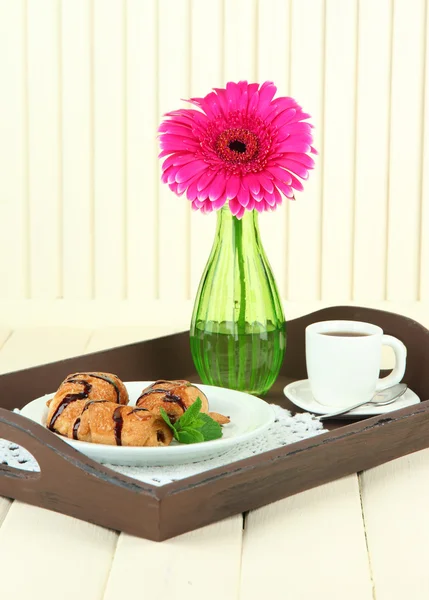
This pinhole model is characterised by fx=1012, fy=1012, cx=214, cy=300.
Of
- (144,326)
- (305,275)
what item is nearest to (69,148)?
(144,326)

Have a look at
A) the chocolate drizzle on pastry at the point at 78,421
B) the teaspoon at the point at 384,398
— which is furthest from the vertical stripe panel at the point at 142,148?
the chocolate drizzle on pastry at the point at 78,421

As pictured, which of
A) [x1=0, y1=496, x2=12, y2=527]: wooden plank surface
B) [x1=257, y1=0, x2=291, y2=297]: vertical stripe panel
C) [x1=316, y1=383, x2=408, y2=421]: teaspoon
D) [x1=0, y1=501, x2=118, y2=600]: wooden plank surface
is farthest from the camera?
[x1=257, y1=0, x2=291, y2=297]: vertical stripe panel

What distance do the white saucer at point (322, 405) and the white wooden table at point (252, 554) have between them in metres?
0.14

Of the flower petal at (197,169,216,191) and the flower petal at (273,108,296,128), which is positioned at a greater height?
the flower petal at (273,108,296,128)

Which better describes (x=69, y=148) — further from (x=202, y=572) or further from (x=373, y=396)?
(x=202, y=572)

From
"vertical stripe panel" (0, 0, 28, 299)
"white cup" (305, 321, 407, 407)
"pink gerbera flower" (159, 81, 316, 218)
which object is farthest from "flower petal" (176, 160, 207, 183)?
"vertical stripe panel" (0, 0, 28, 299)

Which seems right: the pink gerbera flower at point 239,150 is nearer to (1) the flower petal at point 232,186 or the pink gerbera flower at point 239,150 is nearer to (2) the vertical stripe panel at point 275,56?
(1) the flower petal at point 232,186

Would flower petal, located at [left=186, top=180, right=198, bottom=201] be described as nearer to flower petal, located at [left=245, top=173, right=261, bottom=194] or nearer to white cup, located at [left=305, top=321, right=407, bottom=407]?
flower petal, located at [left=245, top=173, right=261, bottom=194]

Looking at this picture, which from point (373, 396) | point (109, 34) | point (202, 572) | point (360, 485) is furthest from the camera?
point (109, 34)

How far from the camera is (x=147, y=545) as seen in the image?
90 cm

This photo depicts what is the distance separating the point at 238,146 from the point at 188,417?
13.6 inches

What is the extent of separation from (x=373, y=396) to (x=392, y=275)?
42.0 inches

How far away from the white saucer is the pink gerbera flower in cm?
24

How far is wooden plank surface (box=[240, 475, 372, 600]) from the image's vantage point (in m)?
0.84
